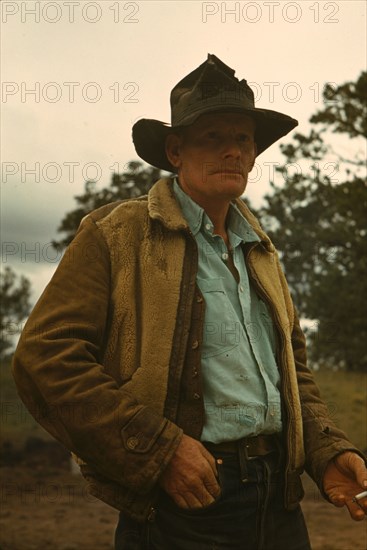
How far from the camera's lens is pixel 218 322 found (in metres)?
2.47

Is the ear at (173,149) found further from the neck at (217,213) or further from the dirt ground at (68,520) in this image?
the dirt ground at (68,520)

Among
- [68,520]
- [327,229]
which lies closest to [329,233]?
[327,229]

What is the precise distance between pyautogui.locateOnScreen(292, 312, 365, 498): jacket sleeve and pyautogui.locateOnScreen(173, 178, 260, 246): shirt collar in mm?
461

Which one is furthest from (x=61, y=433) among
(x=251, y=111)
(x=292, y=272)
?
(x=292, y=272)

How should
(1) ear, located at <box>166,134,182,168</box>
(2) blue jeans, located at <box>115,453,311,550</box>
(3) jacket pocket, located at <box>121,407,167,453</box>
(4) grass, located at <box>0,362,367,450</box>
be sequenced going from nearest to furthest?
(3) jacket pocket, located at <box>121,407,167,453</box> → (2) blue jeans, located at <box>115,453,311,550</box> → (1) ear, located at <box>166,134,182,168</box> → (4) grass, located at <box>0,362,367,450</box>

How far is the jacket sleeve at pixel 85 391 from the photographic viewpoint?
221 cm

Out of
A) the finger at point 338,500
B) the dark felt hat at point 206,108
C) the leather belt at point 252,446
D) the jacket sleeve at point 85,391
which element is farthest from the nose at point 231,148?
the finger at point 338,500

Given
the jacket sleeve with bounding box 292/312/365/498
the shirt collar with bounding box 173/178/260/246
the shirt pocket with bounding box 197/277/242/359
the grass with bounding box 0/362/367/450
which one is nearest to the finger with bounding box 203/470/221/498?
the shirt pocket with bounding box 197/277/242/359

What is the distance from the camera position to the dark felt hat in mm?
2654

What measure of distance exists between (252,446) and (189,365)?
352mm

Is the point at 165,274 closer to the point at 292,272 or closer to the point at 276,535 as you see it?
the point at 276,535

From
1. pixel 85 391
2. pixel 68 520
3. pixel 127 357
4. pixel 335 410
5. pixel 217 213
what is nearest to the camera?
pixel 85 391

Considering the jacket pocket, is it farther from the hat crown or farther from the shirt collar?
the hat crown

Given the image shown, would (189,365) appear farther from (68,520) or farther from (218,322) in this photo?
(68,520)
